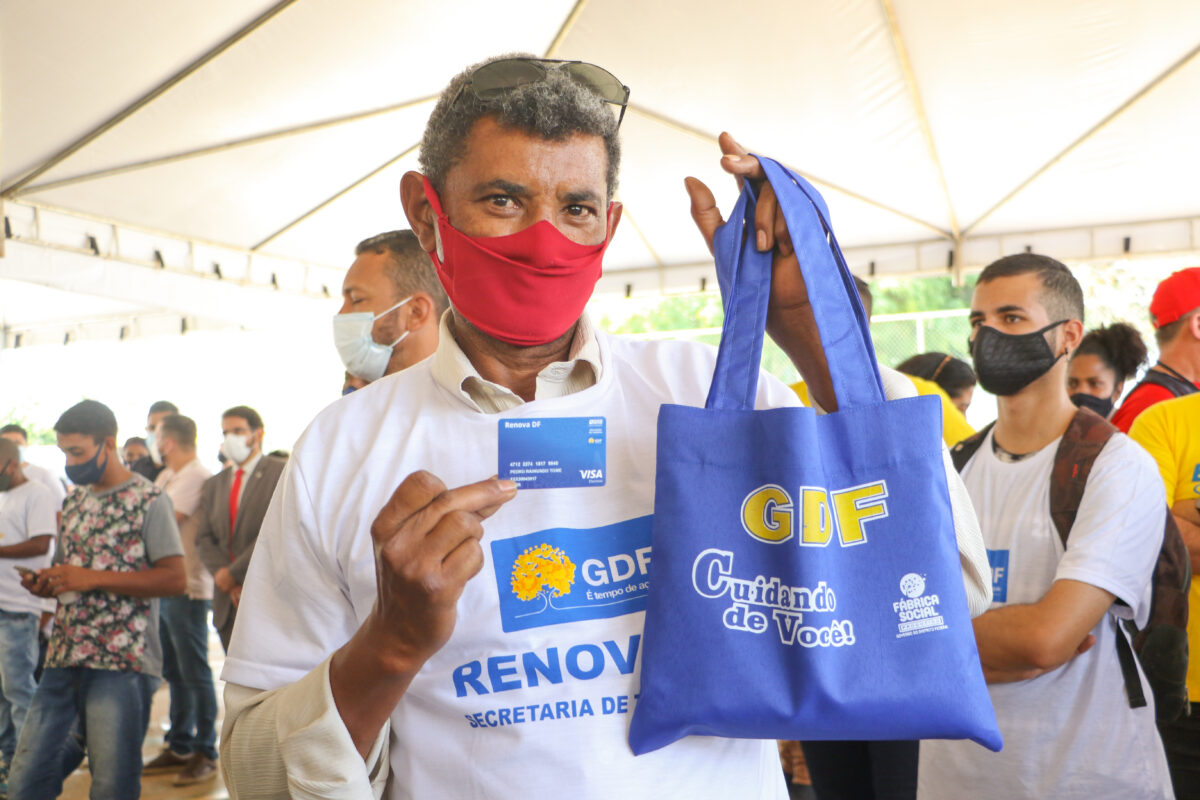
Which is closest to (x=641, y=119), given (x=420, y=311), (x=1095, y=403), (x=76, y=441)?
(x=1095, y=403)

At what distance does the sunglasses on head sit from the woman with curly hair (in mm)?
3833

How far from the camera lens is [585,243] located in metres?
1.34

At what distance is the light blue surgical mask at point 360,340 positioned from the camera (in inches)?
121

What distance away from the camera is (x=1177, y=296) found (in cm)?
342

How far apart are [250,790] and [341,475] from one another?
1.35 ft

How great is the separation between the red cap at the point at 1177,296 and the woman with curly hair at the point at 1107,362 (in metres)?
1.02

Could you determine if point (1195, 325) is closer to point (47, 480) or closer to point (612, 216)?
point (612, 216)

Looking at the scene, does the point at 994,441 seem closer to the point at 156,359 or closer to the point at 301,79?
the point at 301,79

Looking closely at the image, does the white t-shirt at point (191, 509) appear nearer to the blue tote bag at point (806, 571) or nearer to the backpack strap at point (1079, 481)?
the backpack strap at point (1079, 481)

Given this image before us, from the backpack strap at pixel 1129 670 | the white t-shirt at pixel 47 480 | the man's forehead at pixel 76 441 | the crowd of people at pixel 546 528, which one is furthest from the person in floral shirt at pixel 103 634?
the backpack strap at pixel 1129 670

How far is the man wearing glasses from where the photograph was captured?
3.56 feet

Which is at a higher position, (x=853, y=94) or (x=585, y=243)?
(x=853, y=94)

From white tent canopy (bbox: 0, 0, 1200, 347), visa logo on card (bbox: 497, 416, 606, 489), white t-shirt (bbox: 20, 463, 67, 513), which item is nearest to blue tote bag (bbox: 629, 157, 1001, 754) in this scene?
visa logo on card (bbox: 497, 416, 606, 489)

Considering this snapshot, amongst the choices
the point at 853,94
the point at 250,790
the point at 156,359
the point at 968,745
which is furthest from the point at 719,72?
the point at 156,359
